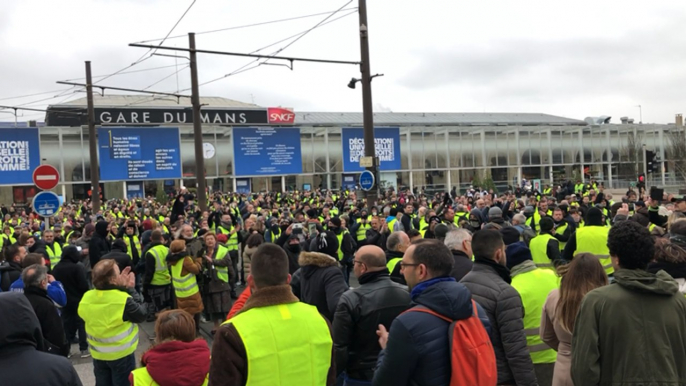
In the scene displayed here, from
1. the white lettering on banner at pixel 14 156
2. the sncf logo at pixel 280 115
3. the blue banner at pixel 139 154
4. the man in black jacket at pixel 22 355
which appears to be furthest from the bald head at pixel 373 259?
the sncf logo at pixel 280 115

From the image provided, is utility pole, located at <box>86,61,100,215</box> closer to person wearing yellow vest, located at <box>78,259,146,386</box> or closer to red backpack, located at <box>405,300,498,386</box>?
person wearing yellow vest, located at <box>78,259,146,386</box>

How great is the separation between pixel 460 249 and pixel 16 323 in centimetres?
383

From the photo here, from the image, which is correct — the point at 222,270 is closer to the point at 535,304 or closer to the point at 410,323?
the point at 535,304

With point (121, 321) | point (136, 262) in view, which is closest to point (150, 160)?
point (136, 262)

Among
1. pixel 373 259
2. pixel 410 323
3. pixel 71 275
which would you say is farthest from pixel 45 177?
pixel 410 323

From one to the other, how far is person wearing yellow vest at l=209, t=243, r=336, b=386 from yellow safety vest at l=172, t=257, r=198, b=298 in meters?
5.20

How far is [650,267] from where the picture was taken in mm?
4574

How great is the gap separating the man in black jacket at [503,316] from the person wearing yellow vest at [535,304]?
0.50 m

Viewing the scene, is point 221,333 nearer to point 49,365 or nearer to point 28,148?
point 49,365

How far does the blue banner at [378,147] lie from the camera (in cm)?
4606

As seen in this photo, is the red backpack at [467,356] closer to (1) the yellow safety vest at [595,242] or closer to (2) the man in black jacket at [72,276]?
(1) the yellow safety vest at [595,242]


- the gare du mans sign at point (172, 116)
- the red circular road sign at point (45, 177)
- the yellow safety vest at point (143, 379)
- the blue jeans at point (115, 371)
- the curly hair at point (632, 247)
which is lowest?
the blue jeans at point (115, 371)

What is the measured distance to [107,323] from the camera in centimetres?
532

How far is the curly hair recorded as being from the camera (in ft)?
9.95
